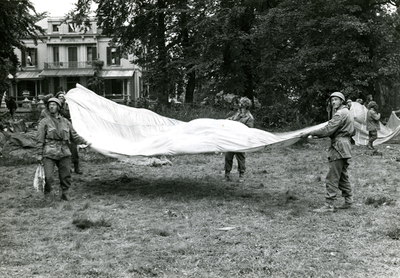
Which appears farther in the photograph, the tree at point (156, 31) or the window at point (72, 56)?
the window at point (72, 56)

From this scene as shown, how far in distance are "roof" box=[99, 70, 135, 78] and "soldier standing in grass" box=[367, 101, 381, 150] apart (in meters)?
37.4

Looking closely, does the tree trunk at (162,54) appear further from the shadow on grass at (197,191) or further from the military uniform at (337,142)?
the military uniform at (337,142)

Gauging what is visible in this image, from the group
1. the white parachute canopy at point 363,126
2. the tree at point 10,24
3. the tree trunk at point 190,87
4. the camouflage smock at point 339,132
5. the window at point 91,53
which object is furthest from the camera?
the window at point 91,53

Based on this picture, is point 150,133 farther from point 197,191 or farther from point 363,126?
point 363,126

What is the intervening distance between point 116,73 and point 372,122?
3843cm

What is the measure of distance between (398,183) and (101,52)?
45482 mm

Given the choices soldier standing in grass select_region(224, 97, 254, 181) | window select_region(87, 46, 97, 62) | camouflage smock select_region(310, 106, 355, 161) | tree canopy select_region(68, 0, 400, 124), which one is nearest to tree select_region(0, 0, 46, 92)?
tree canopy select_region(68, 0, 400, 124)

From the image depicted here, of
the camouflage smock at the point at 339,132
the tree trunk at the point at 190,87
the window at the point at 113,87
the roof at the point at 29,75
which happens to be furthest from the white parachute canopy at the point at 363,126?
the roof at the point at 29,75

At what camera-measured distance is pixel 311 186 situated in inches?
382

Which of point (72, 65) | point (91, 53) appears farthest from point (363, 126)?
point (72, 65)

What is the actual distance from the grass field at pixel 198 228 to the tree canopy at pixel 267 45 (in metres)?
11.2

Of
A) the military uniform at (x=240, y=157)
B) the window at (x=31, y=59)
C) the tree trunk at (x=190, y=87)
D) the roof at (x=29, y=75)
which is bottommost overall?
the military uniform at (x=240, y=157)

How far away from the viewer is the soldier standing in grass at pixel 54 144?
8.04 meters

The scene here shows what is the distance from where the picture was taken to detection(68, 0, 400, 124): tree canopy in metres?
21.0
